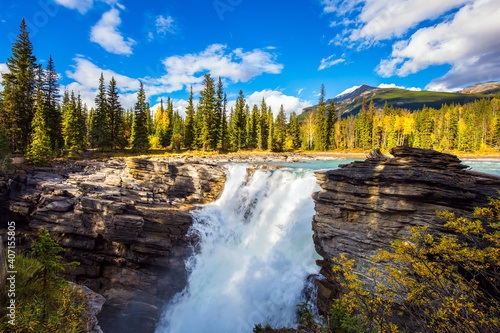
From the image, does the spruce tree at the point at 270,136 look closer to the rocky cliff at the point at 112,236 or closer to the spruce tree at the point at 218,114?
the spruce tree at the point at 218,114

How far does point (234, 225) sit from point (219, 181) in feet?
24.2

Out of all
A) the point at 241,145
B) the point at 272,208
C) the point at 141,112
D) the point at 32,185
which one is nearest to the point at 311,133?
the point at 241,145

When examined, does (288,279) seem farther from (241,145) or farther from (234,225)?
(241,145)

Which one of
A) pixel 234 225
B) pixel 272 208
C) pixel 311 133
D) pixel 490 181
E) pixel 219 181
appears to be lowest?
pixel 234 225

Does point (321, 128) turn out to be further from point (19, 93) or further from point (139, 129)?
point (19, 93)

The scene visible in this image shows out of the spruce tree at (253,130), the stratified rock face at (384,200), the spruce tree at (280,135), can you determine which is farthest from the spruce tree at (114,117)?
the stratified rock face at (384,200)

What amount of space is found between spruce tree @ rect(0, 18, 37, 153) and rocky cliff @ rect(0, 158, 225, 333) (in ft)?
49.3

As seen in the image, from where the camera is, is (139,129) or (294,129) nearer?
(139,129)

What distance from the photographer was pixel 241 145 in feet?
193

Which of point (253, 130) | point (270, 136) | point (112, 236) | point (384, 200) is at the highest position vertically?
point (253, 130)

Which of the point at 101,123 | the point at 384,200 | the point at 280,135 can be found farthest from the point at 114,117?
the point at 384,200

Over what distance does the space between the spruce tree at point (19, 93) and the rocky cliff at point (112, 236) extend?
15.0 meters

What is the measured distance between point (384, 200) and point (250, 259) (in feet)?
32.4

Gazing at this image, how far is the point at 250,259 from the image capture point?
1553cm
